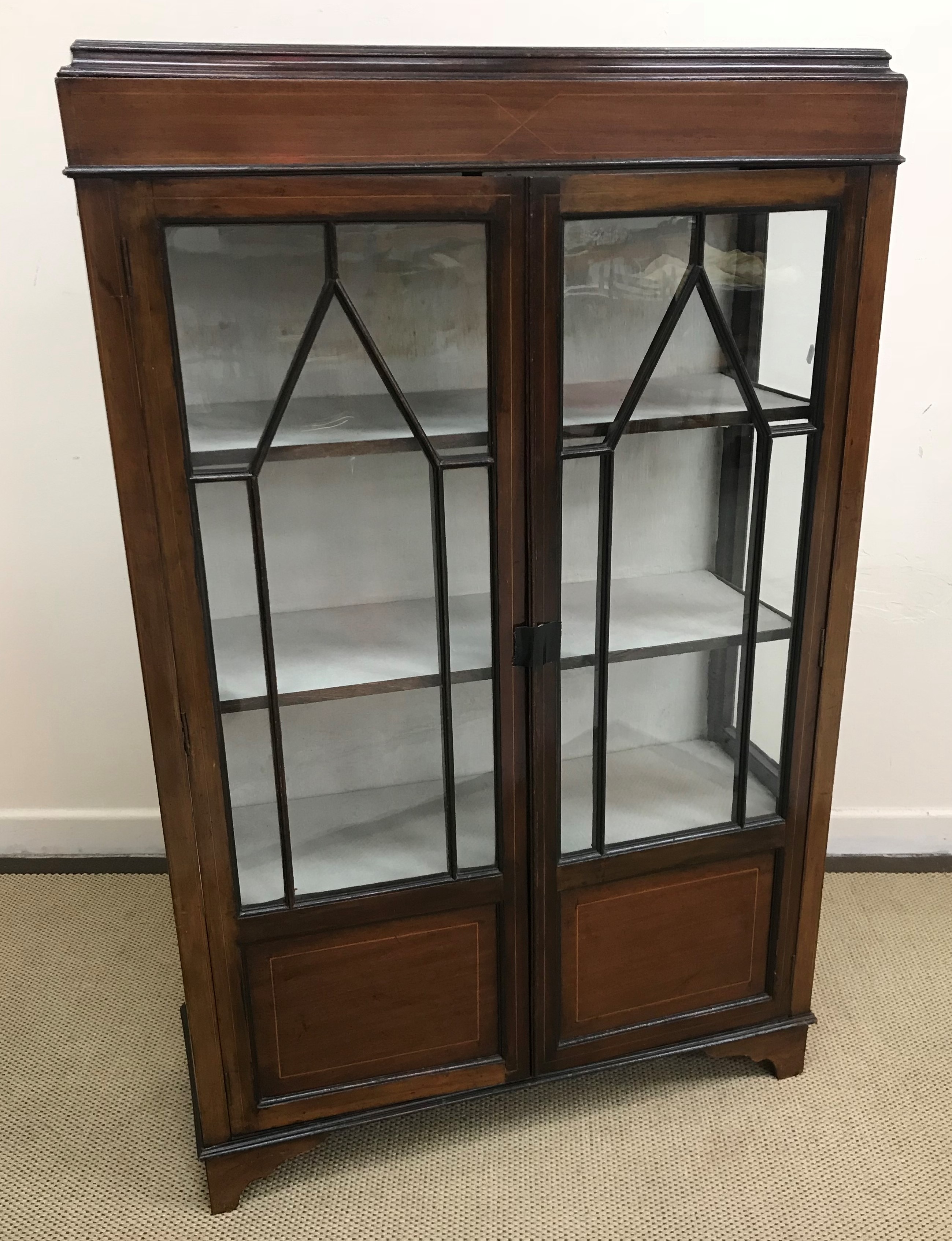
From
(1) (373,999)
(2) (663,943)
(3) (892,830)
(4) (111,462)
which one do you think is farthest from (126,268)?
(3) (892,830)

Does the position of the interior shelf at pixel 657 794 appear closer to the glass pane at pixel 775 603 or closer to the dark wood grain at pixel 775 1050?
the glass pane at pixel 775 603

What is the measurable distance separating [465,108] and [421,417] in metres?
0.31

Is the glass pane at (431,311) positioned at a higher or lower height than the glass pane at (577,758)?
higher

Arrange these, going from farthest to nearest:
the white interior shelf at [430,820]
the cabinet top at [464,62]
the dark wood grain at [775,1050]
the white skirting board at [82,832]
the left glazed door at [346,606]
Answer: the white skirting board at [82,832] → the dark wood grain at [775,1050] → the white interior shelf at [430,820] → the left glazed door at [346,606] → the cabinet top at [464,62]

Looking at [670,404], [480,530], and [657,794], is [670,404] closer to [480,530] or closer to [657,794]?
[480,530]

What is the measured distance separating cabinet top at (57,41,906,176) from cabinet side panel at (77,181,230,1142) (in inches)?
3.1

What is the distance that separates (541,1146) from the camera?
4.64 ft

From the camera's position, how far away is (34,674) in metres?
1.88

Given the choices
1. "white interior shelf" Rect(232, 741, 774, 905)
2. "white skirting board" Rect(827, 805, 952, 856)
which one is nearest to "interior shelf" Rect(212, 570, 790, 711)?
"white interior shelf" Rect(232, 741, 774, 905)

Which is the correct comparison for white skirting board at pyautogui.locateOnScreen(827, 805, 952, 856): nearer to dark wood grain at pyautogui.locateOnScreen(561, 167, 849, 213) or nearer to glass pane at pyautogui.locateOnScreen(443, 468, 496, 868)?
→ glass pane at pyautogui.locateOnScreen(443, 468, 496, 868)

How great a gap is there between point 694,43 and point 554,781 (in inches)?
43.4

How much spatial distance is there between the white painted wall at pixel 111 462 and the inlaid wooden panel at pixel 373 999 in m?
0.78

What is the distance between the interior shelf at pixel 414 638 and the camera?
1174 millimetres

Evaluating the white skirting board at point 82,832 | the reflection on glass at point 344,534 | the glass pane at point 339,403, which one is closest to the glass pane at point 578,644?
the reflection on glass at point 344,534
